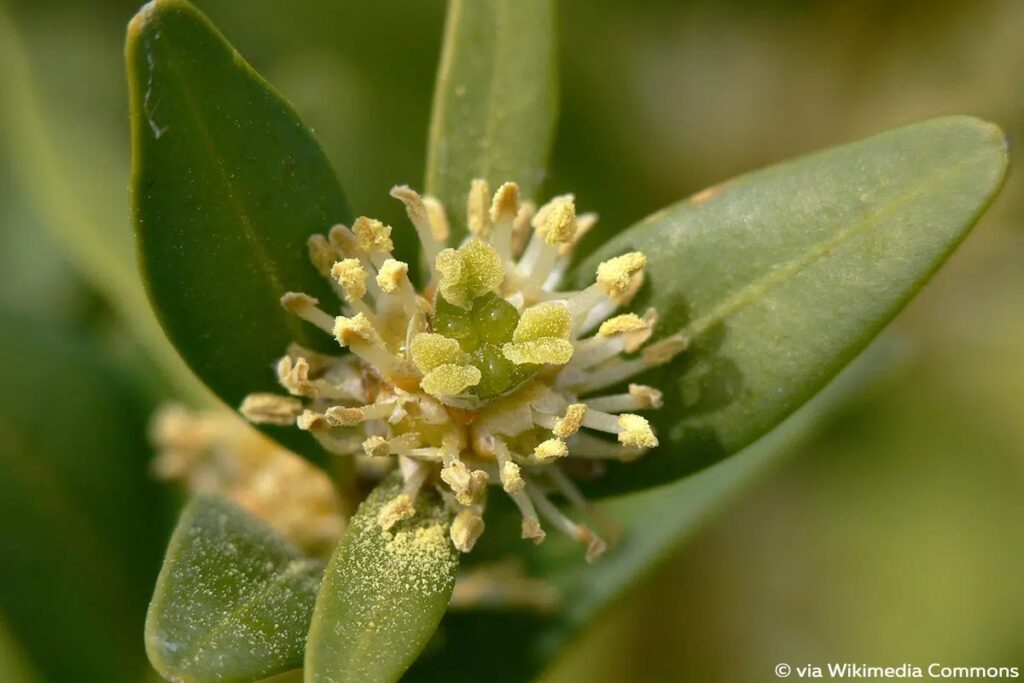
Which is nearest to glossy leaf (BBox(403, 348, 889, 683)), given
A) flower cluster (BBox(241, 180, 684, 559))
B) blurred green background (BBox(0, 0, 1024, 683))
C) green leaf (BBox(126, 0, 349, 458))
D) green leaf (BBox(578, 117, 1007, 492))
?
green leaf (BBox(578, 117, 1007, 492))

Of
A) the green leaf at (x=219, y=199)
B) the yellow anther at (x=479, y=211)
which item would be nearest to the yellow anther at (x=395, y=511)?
the green leaf at (x=219, y=199)

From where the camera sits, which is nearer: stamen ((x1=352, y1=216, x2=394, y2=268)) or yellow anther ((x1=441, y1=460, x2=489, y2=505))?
yellow anther ((x1=441, y1=460, x2=489, y2=505))

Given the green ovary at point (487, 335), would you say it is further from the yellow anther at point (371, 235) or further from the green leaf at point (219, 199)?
the green leaf at point (219, 199)

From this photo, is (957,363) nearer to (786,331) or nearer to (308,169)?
(786,331)

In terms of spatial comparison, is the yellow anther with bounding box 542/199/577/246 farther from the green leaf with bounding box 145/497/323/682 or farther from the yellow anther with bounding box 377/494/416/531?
the green leaf with bounding box 145/497/323/682

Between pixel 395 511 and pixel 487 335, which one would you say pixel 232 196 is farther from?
pixel 395 511

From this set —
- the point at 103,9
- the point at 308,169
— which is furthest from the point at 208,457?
the point at 103,9

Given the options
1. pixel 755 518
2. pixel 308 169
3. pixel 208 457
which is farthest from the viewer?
pixel 755 518

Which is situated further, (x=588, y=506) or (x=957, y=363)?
(x=957, y=363)
